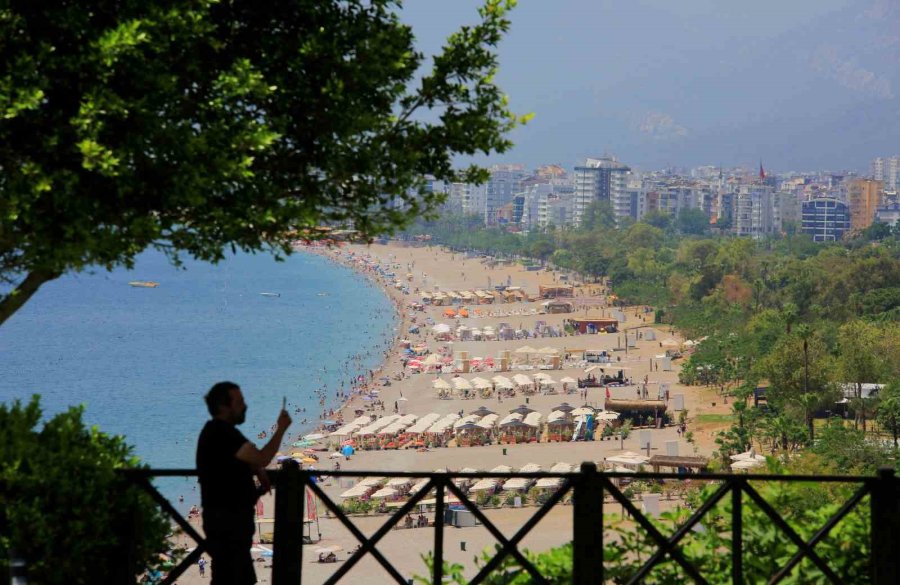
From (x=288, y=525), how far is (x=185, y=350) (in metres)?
63.1

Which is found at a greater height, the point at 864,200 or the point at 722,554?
A: the point at 864,200

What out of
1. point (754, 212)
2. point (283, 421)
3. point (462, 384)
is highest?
point (754, 212)

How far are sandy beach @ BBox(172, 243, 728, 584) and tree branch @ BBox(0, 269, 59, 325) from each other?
1.41 m

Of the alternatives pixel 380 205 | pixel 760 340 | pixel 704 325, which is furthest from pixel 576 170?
pixel 380 205

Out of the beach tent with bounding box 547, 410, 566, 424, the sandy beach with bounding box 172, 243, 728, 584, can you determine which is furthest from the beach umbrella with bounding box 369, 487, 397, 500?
the beach tent with bounding box 547, 410, 566, 424

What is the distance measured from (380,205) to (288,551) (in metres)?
1.37

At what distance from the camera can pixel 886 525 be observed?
396cm

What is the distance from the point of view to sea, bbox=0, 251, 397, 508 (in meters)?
46.0

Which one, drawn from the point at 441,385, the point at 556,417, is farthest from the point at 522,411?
the point at 441,385

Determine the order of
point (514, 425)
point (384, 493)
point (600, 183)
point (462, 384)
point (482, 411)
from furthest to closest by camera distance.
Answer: point (600, 183), point (462, 384), point (482, 411), point (514, 425), point (384, 493)

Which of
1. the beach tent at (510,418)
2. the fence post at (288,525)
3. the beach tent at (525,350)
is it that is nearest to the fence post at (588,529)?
the fence post at (288,525)

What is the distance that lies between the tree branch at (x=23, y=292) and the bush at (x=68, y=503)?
0.46 meters

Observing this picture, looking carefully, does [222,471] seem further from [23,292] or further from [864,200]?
[864,200]

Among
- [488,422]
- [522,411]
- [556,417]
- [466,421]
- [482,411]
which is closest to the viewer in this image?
[488,422]
